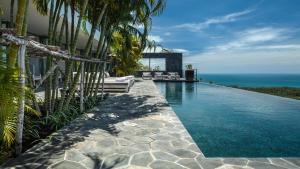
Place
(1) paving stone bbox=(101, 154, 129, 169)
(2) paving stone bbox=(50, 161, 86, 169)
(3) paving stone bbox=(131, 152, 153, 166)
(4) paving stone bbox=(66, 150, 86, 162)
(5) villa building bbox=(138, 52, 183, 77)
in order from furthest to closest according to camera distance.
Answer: (5) villa building bbox=(138, 52, 183, 77), (4) paving stone bbox=(66, 150, 86, 162), (3) paving stone bbox=(131, 152, 153, 166), (1) paving stone bbox=(101, 154, 129, 169), (2) paving stone bbox=(50, 161, 86, 169)

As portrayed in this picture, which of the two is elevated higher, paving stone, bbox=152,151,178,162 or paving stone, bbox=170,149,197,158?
paving stone, bbox=170,149,197,158

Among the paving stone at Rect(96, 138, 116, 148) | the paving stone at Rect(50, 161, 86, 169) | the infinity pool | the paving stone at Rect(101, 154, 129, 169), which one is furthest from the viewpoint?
the infinity pool

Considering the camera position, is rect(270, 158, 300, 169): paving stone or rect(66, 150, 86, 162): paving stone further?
rect(66, 150, 86, 162): paving stone

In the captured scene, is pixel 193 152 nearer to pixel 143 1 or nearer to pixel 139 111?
pixel 139 111

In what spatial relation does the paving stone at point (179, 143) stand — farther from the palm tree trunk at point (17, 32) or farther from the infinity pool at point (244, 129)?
the palm tree trunk at point (17, 32)

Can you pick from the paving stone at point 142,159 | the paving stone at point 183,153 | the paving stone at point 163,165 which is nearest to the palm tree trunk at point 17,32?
the paving stone at point 142,159

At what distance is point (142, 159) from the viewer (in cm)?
430

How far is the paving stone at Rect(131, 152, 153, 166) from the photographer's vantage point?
413cm

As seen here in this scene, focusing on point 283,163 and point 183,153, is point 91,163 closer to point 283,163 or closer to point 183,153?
point 183,153

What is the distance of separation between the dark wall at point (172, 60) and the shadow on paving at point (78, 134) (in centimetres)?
2709

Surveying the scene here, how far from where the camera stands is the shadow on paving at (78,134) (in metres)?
4.09

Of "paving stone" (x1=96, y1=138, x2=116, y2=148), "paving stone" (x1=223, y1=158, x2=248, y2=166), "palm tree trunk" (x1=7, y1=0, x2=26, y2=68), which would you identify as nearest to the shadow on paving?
"paving stone" (x1=96, y1=138, x2=116, y2=148)

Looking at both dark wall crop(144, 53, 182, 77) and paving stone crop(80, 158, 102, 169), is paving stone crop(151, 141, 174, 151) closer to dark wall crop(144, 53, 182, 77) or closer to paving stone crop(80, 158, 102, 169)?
paving stone crop(80, 158, 102, 169)

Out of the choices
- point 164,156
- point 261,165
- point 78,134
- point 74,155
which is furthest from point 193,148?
point 78,134
